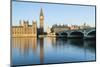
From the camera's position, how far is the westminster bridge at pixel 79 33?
10.3 feet

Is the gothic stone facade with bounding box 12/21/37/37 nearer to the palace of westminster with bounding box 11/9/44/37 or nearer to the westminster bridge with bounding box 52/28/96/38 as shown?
the palace of westminster with bounding box 11/9/44/37

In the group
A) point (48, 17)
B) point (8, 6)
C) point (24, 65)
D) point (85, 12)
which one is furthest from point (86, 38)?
point (8, 6)

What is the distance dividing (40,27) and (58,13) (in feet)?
1.01

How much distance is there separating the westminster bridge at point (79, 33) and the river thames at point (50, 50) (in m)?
0.07

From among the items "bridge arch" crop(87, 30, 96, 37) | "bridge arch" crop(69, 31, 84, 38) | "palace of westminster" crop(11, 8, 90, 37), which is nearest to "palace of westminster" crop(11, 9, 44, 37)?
"palace of westminster" crop(11, 8, 90, 37)

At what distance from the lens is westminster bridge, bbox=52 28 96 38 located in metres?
3.12

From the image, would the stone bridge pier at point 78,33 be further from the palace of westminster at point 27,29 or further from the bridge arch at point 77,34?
the palace of westminster at point 27,29

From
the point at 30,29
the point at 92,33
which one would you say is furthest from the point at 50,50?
the point at 92,33

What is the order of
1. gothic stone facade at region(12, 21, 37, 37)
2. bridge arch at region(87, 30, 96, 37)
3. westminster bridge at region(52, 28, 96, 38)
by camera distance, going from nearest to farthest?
gothic stone facade at region(12, 21, 37, 37) < westminster bridge at region(52, 28, 96, 38) < bridge arch at region(87, 30, 96, 37)

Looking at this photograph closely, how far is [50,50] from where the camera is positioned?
3.06 metres

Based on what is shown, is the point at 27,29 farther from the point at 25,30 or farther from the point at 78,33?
the point at 78,33

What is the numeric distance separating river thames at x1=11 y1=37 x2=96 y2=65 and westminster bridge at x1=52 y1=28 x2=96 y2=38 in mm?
65

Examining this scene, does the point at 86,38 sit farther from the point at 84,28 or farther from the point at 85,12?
the point at 85,12

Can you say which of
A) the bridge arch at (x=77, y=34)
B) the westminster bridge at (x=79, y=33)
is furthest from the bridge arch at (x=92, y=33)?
the bridge arch at (x=77, y=34)
